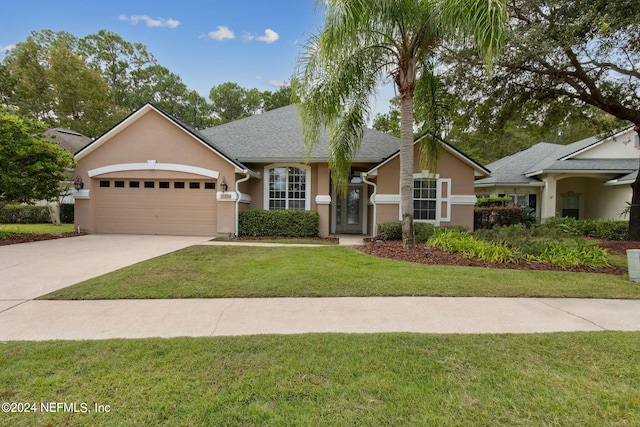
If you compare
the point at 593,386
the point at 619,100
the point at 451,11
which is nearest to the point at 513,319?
the point at 593,386

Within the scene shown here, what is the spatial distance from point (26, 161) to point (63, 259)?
21.1 feet

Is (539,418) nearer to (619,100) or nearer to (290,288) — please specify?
(290,288)

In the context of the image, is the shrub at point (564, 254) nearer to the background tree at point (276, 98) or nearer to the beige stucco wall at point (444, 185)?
the beige stucco wall at point (444, 185)

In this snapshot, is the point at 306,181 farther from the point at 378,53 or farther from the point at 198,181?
the point at 378,53

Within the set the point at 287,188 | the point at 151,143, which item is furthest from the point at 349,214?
the point at 151,143

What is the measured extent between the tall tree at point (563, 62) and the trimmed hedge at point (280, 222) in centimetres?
816

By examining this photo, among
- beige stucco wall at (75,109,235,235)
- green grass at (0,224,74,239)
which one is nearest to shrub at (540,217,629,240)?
beige stucco wall at (75,109,235,235)

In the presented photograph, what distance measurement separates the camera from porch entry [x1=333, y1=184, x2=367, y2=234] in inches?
592

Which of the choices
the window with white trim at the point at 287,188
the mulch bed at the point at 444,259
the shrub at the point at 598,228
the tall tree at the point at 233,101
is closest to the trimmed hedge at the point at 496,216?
the shrub at the point at 598,228

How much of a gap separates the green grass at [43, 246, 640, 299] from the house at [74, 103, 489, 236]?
17.5 feet

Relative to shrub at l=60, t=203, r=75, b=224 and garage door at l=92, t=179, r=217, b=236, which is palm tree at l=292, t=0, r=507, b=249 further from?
shrub at l=60, t=203, r=75, b=224

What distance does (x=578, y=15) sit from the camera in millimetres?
8594

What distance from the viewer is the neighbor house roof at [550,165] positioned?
15906mm

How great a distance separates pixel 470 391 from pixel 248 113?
3880 centimetres
